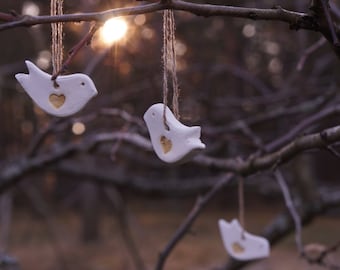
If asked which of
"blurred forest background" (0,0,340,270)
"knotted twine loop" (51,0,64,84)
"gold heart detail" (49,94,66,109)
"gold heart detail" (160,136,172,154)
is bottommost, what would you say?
"blurred forest background" (0,0,340,270)

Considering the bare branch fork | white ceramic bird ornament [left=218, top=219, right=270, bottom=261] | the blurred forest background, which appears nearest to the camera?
the bare branch fork

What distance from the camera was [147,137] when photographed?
1.26 metres

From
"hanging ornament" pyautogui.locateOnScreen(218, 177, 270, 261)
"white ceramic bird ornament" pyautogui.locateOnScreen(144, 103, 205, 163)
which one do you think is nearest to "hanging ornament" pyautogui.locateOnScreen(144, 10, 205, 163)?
"white ceramic bird ornament" pyautogui.locateOnScreen(144, 103, 205, 163)

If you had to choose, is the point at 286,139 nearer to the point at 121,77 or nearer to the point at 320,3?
the point at 320,3

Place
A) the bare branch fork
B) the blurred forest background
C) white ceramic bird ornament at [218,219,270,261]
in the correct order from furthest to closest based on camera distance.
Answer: the blurred forest background, white ceramic bird ornament at [218,219,270,261], the bare branch fork

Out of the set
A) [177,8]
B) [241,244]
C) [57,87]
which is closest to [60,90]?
[57,87]

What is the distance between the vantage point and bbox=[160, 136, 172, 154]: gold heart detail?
407 millimetres

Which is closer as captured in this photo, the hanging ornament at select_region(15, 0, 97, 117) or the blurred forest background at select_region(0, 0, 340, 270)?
the hanging ornament at select_region(15, 0, 97, 117)

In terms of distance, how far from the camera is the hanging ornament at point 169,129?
15.4 inches

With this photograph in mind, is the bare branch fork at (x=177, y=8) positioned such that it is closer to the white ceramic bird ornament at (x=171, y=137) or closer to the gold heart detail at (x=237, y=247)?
the white ceramic bird ornament at (x=171, y=137)

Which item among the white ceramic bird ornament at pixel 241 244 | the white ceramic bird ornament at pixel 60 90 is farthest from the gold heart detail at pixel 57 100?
the white ceramic bird ornament at pixel 241 244

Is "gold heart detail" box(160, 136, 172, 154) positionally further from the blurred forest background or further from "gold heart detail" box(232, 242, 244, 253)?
"gold heart detail" box(232, 242, 244, 253)

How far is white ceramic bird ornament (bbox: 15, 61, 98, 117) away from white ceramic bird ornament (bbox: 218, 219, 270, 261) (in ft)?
1.22

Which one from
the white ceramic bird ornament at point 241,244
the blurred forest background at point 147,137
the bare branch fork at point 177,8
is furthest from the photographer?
the blurred forest background at point 147,137
